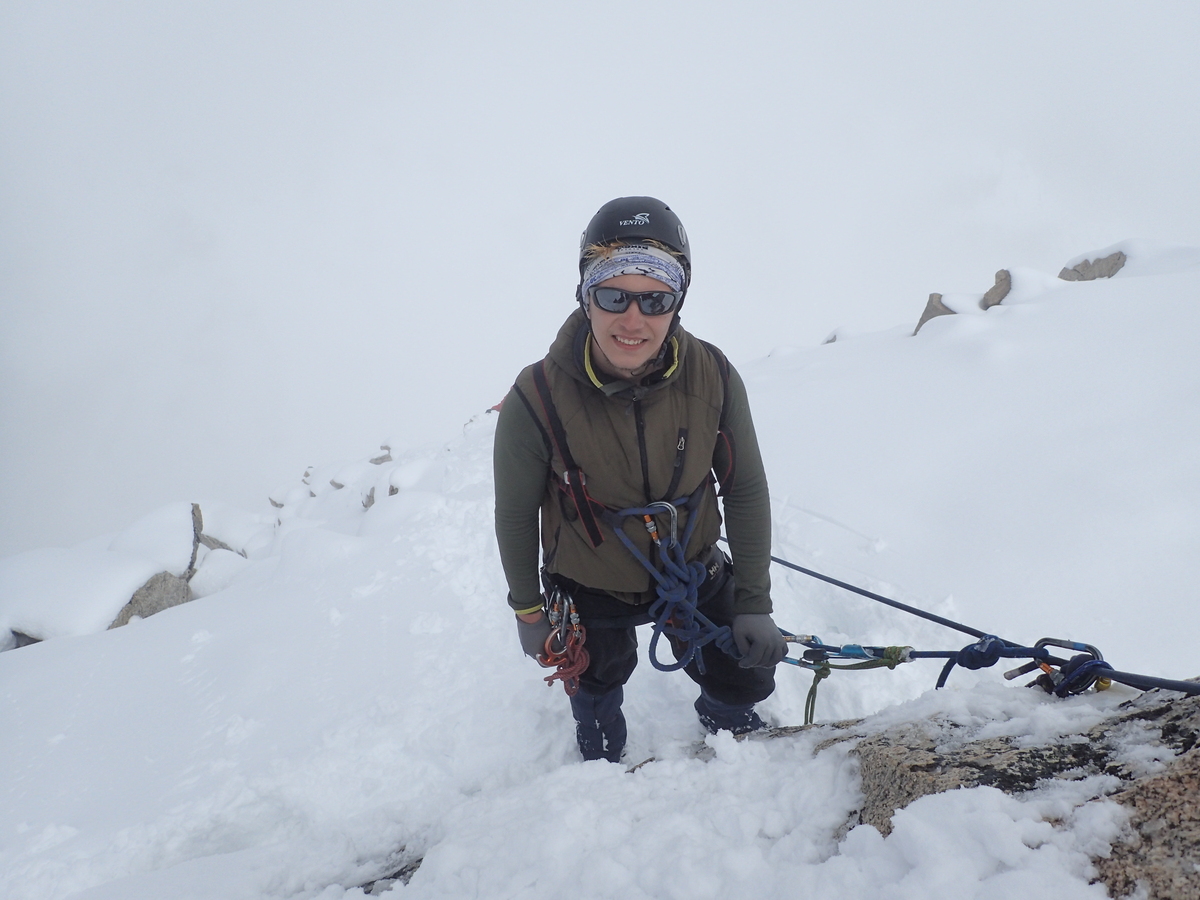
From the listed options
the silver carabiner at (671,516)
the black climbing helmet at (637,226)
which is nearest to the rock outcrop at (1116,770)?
the silver carabiner at (671,516)

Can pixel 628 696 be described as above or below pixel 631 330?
below

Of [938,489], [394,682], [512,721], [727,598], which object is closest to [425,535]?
[394,682]

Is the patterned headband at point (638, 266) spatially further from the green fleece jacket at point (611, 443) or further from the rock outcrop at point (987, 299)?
the rock outcrop at point (987, 299)

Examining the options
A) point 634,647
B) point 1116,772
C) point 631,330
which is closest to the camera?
point 1116,772

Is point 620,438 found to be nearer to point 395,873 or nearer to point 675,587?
point 675,587

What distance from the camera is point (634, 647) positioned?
2717mm

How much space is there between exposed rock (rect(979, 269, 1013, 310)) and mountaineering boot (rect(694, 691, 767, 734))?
496 inches

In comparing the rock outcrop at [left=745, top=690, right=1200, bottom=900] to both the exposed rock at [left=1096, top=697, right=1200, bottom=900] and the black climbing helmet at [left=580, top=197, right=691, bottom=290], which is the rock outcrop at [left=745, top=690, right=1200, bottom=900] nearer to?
the exposed rock at [left=1096, top=697, right=1200, bottom=900]

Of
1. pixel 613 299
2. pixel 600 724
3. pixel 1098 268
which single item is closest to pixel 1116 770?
pixel 613 299

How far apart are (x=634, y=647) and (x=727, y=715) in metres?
0.68

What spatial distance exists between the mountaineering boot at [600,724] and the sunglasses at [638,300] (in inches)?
75.3

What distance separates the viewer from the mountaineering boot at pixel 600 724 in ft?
9.17

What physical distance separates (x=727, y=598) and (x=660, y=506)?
0.81 m

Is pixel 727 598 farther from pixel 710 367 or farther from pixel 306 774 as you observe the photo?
pixel 306 774
